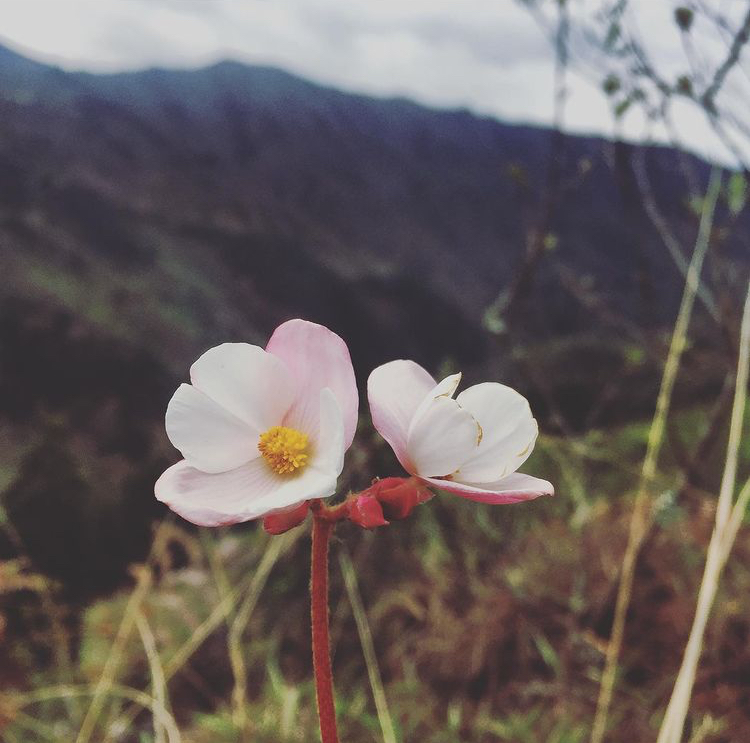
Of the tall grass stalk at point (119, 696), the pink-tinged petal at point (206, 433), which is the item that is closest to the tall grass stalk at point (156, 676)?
the tall grass stalk at point (119, 696)

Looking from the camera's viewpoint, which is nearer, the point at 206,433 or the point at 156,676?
the point at 206,433

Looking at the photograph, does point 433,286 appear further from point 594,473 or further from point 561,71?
point 561,71

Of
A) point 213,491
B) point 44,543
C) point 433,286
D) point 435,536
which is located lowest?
point 44,543

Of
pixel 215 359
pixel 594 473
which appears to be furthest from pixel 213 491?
pixel 594 473

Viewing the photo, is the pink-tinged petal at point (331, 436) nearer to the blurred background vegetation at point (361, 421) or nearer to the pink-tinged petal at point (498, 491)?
the pink-tinged petal at point (498, 491)

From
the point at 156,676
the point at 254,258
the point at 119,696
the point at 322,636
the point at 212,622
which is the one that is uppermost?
the point at 322,636

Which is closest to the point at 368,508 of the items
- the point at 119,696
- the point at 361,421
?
the point at 119,696

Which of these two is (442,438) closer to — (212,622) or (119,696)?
(212,622)

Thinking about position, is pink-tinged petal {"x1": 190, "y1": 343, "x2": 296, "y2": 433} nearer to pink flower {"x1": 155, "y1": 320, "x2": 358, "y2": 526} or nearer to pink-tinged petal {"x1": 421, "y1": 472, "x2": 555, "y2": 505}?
pink flower {"x1": 155, "y1": 320, "x2": 358, "y2": 526}
